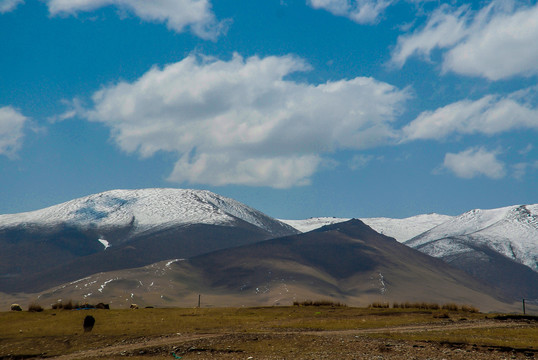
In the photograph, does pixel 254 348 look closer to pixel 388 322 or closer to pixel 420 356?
pixel 420 356

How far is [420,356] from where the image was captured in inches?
961

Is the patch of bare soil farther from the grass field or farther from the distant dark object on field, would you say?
the distant dark object on field

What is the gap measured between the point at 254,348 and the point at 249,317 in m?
15.2

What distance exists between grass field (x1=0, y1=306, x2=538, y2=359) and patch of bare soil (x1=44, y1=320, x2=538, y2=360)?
5cm

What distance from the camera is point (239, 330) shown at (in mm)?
34469

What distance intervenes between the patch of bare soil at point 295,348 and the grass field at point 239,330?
5 cm

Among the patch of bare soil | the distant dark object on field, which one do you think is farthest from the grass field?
the distant dark object on field

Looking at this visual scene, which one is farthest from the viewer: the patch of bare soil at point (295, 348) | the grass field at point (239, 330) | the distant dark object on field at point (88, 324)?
the distant dark object on field at point (88, 324)

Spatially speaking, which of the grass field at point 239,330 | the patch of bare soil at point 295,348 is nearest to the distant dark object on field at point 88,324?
the grass field at point 239,330

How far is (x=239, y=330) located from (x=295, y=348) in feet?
26.1

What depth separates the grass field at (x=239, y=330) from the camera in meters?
28.3

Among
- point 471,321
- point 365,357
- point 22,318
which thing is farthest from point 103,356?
point 471,321

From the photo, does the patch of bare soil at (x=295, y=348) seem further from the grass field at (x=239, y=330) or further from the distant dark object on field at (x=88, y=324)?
the distant dark object on field at (x=88, y=324)

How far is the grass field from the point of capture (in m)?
28.3
